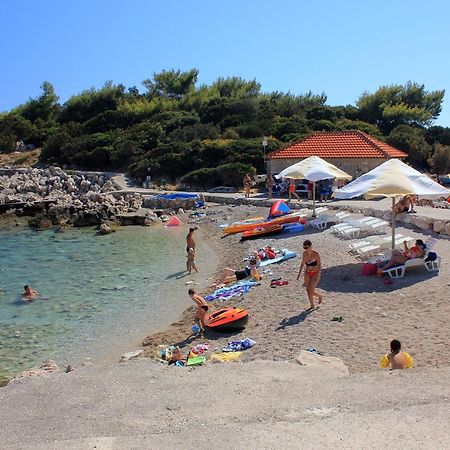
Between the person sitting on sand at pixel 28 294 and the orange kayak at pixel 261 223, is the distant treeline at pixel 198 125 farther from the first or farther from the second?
the person sitting on sand at pixel 28 294

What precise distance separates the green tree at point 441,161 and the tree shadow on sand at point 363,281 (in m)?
23.2

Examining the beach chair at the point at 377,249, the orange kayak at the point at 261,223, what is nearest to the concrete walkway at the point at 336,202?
the beach chair at the point at 377,249

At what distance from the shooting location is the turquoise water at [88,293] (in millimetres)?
10742

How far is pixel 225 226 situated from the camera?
2270 centimetres

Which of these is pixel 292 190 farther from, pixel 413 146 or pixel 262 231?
pixel 413 146

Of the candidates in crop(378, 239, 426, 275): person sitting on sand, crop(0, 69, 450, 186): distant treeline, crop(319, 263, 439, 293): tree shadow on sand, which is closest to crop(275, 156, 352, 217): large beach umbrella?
crop(319, 263, 439, 293): tree shadow on sand

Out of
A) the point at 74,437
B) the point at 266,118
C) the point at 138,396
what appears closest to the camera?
the point at 74,437

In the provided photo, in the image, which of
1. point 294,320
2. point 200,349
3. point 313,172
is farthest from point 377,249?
point 200,349

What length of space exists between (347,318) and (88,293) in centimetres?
740

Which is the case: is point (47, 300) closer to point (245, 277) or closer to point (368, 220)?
point (245, 277)

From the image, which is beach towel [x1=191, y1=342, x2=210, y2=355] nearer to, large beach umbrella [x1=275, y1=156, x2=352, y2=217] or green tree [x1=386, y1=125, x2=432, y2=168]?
large beach umbrella [x1=275, y1=156, x2=352, y2=217]

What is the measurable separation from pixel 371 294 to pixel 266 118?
35.5 m

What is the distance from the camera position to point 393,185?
1160 centimetres

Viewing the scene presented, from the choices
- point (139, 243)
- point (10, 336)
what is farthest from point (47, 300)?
point (139, 243)
